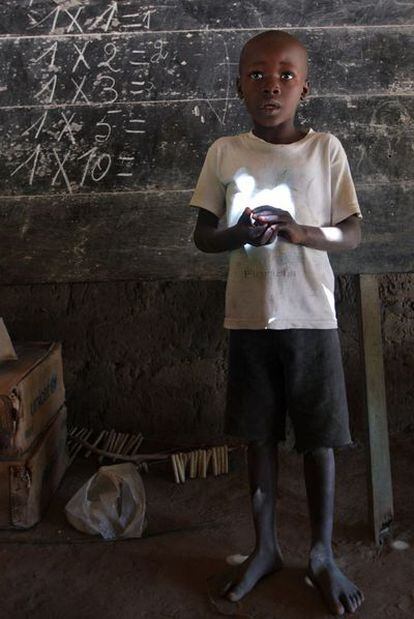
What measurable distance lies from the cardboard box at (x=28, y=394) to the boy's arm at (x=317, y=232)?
115 centimetres

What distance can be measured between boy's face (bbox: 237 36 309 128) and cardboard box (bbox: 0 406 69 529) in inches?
58.5

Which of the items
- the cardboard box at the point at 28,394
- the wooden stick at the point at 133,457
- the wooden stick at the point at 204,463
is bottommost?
the wooden stick at the point at 204,463

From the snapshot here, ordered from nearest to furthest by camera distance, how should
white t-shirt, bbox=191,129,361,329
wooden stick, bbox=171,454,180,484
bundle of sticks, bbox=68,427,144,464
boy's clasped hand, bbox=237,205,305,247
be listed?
boy's clasped hand, bbox=237,205,305,247, white t-shirt, bbox=191,129,361,329, wooden stick, bbox=171,454,180,484, bundle of sticks, bbox=68,427,144,464

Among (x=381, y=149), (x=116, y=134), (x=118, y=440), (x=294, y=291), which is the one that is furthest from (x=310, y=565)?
(x=116, y=134)

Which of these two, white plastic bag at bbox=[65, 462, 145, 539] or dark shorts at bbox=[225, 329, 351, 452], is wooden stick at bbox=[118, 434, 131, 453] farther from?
dark shorts at bbox=[225, 329, 351, 452]

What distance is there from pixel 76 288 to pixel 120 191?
603 mm

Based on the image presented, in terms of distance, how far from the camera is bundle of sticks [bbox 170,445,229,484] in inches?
119

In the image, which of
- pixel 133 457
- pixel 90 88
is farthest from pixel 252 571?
pixel 90 88

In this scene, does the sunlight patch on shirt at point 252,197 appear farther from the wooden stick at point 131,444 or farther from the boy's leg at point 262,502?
the wooden stick at point 131,444

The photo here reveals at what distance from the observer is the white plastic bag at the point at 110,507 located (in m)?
2.54

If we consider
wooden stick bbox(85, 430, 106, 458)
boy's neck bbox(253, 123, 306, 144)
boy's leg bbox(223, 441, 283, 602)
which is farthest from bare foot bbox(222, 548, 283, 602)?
boy's neck bbox(253, 123, 306, 144)

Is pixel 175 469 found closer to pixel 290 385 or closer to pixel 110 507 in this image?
pixel 110 507

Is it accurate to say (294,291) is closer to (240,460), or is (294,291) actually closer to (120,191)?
(120,191)

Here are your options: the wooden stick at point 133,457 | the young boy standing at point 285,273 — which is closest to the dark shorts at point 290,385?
the young boy standing at point 285,273
